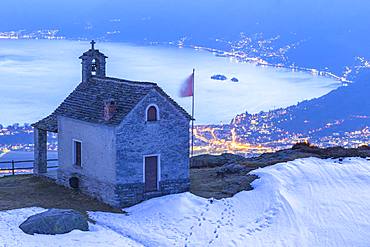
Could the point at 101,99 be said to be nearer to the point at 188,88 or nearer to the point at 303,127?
the point at 188,88

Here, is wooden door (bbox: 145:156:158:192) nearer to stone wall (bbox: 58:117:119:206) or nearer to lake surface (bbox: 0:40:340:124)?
stone wall (bbox: 58:117:119:206)

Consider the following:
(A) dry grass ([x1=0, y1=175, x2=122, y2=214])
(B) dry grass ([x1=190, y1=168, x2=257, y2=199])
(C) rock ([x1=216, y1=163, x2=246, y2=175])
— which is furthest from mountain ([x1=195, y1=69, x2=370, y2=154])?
(A) dry grass ([x1=0, y1=175, x2=122, y2=214])

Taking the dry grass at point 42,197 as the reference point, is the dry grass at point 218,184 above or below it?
above

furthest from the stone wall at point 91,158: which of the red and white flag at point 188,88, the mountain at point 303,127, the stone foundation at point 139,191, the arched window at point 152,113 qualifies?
the mountain at point 303,127

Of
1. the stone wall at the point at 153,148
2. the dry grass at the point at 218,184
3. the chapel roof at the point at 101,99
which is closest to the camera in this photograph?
the stone wall at the point at 153,148

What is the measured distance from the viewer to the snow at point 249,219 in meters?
Answer: 30.0

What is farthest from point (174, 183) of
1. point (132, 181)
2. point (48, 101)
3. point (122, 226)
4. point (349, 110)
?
point (48, 101)

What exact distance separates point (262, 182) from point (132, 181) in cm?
723

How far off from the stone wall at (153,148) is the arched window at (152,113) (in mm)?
185

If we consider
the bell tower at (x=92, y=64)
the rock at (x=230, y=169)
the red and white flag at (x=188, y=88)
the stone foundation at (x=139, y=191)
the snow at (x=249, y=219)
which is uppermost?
the bell tower at (x=92, y=64)

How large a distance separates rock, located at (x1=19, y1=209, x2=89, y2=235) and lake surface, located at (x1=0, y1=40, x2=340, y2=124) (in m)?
81.2

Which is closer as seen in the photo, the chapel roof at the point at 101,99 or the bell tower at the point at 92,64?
the chapel roof at the point at 101,99

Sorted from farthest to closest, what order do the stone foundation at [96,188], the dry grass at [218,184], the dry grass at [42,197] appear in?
the dry grass at [218,184]
the stone foundation at [96,188]
the dry grass at [42,197]

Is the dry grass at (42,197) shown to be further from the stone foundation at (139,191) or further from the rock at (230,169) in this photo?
the rock at (230,169)
